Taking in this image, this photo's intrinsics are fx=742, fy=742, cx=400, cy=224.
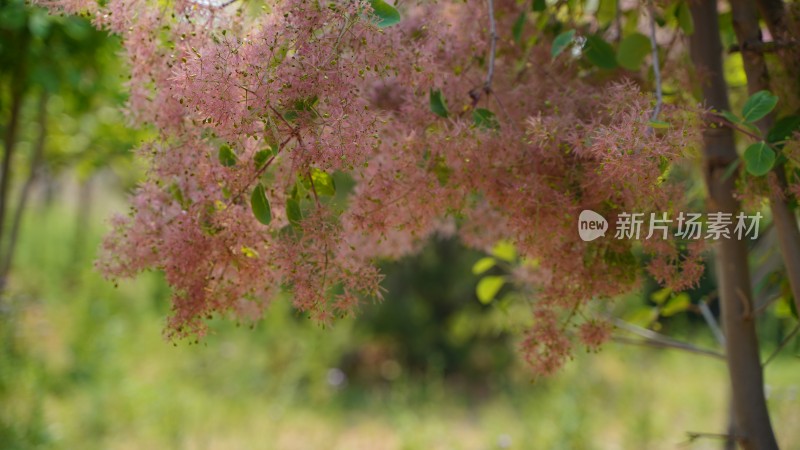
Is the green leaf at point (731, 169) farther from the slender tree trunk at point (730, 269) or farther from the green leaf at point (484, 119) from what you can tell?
the green leaf at point (484, 119)

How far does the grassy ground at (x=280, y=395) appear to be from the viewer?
3482mm

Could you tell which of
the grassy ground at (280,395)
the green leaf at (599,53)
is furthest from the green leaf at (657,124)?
the grassy ground at (280,395)

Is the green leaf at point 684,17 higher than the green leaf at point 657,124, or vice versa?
the green leaf at point 684,17

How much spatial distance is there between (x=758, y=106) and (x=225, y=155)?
2.63 ft

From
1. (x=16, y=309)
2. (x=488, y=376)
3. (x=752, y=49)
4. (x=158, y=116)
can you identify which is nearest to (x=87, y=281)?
(x=16, y=309)

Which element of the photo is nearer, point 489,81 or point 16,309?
point 489,81

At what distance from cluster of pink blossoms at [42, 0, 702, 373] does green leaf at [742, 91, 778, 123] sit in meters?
0.14

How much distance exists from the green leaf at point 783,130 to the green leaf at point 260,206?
0.81 m

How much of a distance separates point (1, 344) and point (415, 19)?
283 cm

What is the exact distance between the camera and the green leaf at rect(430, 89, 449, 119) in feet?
3.89

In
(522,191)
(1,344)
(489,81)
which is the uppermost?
(489,81)

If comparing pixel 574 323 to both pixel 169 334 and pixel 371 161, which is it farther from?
pixel 169 334

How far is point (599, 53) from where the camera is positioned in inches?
54.7

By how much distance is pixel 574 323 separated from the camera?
1342 millimetres
